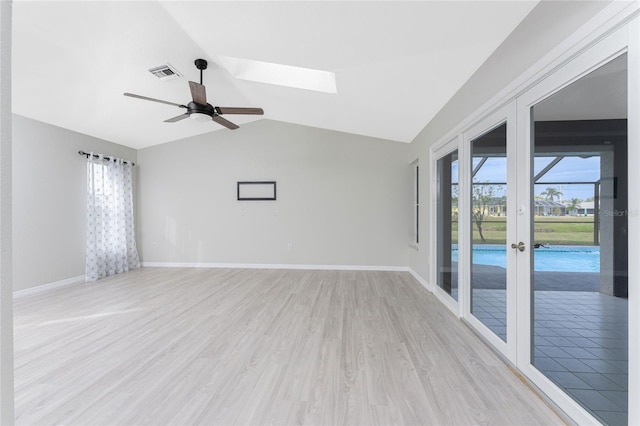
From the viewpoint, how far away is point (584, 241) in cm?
146

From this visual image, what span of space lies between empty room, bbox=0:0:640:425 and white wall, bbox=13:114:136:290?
Result: 1.2 inches

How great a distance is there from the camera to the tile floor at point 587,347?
127 centimetres

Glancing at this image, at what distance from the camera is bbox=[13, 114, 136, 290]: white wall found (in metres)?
3.66

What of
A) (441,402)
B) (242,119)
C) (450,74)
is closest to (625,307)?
(441,402)

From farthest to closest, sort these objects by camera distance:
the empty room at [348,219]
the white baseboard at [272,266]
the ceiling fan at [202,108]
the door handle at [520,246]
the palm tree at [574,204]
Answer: the white baseboard at [272,266]
the ceiling fan at [202,108]
the door handle at [520,246]
the palm tree at [574,204]
the empty room at [348,219]

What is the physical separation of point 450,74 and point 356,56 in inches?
37.1

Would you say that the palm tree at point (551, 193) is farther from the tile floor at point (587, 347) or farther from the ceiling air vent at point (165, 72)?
the ceiling air vent at point (165, 72)

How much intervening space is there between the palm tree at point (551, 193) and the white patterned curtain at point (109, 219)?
6069 mm

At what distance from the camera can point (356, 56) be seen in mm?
2654

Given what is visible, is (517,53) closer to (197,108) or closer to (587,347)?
(587,347)

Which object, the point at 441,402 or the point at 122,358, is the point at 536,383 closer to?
the point at 441,402

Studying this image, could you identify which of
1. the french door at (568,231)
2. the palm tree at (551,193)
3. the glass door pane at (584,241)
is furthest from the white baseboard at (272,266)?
the palm tree at (551,193)

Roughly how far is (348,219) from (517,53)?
12.3ft

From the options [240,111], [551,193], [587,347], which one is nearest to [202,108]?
[240,111]
